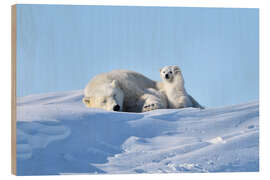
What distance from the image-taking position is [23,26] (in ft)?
28.4

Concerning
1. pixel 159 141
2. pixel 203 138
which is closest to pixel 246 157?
pixel 203 138

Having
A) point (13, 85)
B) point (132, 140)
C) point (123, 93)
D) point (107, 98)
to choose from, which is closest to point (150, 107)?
point (123, 93)

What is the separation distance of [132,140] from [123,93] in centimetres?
232

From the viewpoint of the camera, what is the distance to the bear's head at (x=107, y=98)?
34.3ft

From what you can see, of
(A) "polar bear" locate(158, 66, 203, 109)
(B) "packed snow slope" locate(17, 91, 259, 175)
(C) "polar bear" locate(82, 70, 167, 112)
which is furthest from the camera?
(A) "polar bear" locate(158, 66, 203, 109)

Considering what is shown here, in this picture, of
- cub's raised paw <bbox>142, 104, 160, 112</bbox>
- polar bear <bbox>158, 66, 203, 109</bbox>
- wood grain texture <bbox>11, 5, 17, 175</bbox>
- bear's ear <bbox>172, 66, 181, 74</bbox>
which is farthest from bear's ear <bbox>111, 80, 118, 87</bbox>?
wood grain texture <bbox>11, 5, 17, 175</bbox>

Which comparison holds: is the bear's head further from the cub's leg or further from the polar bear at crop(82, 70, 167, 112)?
the cub's leg

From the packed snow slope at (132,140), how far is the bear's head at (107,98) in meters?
1.11

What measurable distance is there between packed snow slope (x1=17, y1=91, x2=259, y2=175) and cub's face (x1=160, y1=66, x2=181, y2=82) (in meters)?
1.17

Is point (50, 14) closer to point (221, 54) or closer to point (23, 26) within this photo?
point (23, 26)

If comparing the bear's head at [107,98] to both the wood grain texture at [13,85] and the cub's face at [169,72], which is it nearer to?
the cub's face at [169,72]

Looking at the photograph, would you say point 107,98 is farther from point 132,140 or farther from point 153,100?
point 132,140

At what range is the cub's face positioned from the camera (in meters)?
10.6

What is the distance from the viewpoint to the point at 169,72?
10742 mm
